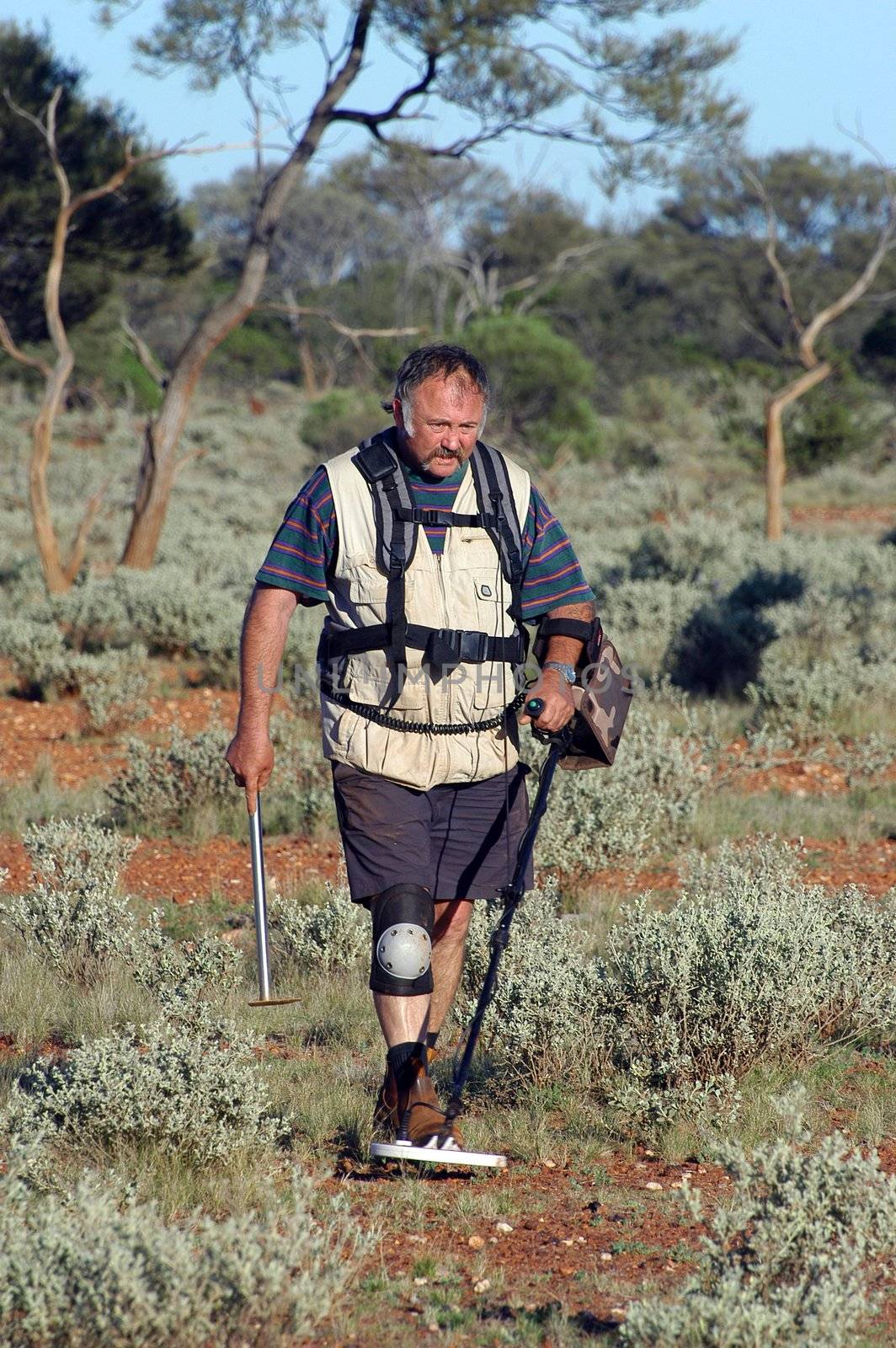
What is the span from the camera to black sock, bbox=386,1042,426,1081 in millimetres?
3596

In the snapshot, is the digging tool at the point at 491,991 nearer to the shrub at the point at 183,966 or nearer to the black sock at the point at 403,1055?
the black sock at the point at 403,1055

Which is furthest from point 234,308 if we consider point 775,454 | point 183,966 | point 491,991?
point 491,991

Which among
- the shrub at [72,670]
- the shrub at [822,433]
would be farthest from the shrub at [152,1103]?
the shrub at [822,433]

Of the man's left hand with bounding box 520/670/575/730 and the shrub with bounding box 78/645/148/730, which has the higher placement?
the man's left hand with bounding box 520/670/575/730

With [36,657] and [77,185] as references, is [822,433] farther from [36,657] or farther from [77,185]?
[36,657]

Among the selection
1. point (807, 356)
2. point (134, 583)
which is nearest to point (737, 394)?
point (807, 356)

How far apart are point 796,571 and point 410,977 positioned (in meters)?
10.0

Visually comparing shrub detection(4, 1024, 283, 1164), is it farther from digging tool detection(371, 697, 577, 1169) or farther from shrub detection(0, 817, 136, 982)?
shrub detection(0, 817, 136, 982)

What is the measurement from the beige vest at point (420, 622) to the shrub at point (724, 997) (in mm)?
927

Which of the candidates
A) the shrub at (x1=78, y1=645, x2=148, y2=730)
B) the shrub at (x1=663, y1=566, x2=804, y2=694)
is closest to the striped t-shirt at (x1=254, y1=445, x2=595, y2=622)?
the shrub at (x1=78, y1=645, x2=148, y2=730)

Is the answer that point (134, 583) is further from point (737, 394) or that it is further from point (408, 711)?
point (737, 394)

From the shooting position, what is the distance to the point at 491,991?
12.5 feet

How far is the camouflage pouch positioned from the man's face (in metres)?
0.52

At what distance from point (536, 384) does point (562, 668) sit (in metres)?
24.9
